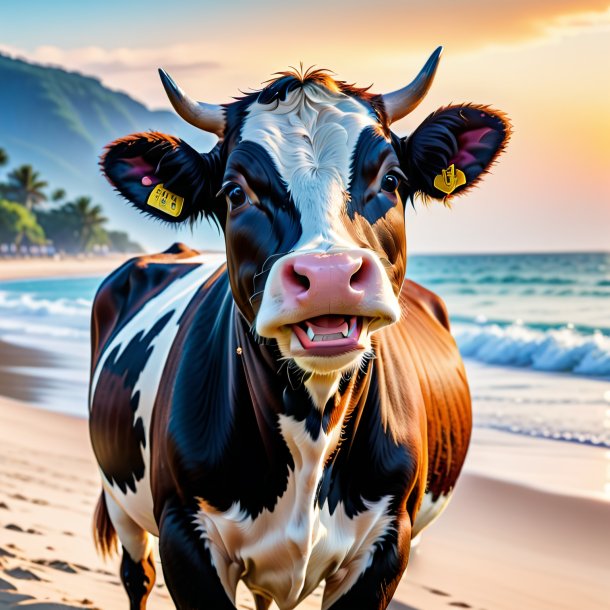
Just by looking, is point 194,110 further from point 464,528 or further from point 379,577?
point 464,528

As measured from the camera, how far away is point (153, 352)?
4.06 metres

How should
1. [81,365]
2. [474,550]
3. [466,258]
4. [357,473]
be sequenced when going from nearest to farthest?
1. [357,473]
2. [474,550]
3. [81,365]
4. [466,258]

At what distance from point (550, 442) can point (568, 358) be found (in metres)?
8.23

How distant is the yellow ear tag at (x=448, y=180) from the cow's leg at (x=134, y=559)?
226 cm

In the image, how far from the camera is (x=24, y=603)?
4594mm

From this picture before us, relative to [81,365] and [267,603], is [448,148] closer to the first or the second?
[267,603]

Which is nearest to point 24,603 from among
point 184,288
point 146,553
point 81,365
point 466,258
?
point 146,553

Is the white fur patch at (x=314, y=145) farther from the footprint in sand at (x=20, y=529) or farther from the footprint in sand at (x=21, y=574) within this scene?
the footprint in sand at (x=20, y=529)

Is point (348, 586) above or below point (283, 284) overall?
below

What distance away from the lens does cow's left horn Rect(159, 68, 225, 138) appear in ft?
10.7

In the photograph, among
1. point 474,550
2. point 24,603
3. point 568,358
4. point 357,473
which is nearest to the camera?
point 357,473

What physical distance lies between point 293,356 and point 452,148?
113 cm

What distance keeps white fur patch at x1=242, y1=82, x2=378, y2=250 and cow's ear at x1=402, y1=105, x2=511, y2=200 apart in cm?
27

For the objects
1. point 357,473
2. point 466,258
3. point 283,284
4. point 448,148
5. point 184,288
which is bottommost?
point 466,258
